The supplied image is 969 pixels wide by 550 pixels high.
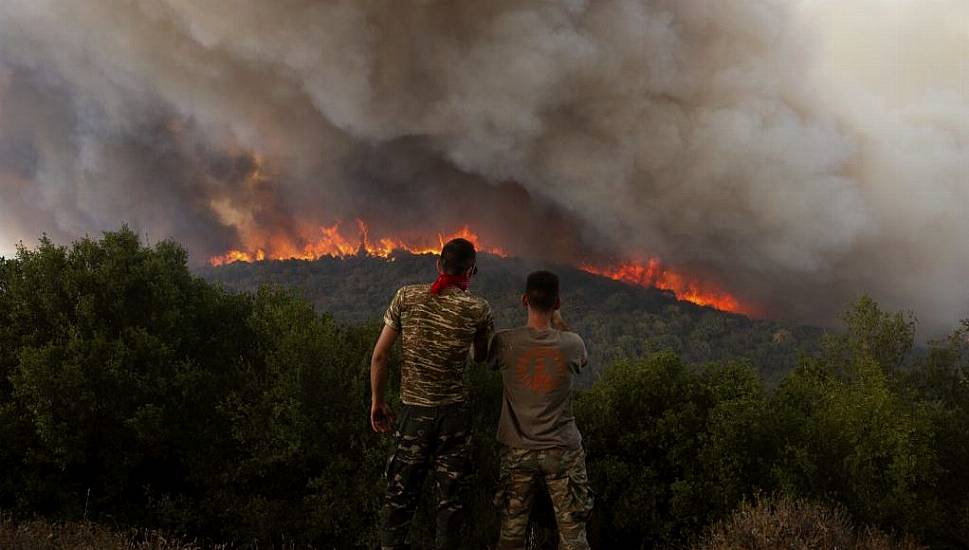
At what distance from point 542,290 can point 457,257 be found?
34.1 inches

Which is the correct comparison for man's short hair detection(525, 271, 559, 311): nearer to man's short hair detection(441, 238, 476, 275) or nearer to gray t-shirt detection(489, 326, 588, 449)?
gray t-shirt detection(489, 326, 588, 449)

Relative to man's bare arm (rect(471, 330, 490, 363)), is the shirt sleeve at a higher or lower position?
higher

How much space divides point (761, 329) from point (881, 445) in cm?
14938

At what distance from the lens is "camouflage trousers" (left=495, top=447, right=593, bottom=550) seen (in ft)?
17.8

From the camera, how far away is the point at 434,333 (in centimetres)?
550

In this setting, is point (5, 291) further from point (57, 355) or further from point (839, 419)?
point (839, 419)

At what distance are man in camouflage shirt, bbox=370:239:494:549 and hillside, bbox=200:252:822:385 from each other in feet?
374

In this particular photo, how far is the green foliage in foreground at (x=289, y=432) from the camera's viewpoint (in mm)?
11602

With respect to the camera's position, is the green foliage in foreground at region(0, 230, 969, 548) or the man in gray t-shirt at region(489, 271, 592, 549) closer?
the man in gray t-shirt at region(489, 271, 592, 549)

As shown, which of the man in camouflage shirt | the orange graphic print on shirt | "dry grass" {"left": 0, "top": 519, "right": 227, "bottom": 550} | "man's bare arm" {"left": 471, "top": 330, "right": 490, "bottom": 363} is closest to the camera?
the orange graphic print on shirt

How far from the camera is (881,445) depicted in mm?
13664

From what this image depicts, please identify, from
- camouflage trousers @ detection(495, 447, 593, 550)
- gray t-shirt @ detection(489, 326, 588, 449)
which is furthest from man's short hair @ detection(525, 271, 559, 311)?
camouflage trousers @ detection(495, 447, 593, 550)

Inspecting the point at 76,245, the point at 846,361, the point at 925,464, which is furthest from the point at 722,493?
the point at 846,361

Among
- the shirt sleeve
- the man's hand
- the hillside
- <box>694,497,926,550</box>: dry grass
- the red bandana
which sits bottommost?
<box>694,497,926,550</box>: dry grass
